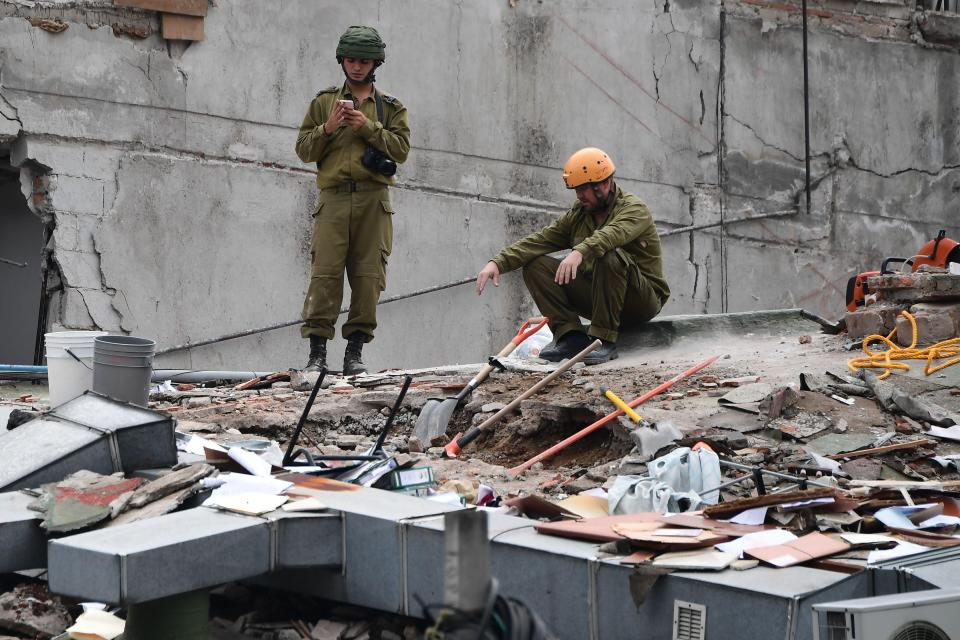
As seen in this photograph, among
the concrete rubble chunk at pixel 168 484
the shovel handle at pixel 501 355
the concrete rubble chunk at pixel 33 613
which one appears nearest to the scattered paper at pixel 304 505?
the concrete rubble chunk at pixel 168 484

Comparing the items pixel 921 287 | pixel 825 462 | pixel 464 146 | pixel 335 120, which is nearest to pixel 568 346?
pixel 335 120

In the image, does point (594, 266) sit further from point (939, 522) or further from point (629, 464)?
point (939, 522)

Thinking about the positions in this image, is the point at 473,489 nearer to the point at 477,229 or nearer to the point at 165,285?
the point at 165,285

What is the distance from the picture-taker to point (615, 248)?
6.22 m

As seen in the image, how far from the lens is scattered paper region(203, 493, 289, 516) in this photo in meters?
3.27

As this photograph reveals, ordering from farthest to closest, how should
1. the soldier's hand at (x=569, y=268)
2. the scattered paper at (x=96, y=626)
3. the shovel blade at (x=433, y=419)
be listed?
1. the soldier's hand at (x=569, y=268)
2. the shovel blade at (x=433, y=419)
3. the scattered paper at (x=96, y=626)

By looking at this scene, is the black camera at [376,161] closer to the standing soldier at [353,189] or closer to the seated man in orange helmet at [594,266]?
the standing soldier at [353,189]

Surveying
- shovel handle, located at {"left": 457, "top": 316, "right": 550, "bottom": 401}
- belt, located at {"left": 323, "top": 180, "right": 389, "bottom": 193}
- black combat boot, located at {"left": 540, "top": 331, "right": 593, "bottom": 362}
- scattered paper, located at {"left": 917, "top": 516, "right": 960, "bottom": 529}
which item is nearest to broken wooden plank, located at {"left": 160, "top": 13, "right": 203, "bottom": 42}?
belt, located at {"left": 323, "top": 180, "right": 389, "bottom": 193}

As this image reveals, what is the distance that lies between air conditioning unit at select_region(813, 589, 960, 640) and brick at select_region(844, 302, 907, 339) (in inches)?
160

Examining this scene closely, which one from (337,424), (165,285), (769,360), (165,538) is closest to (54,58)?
(165,285)

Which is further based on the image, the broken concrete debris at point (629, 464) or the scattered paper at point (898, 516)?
the scattered paper at point (898, 516)

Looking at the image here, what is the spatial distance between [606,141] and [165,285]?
4.02 meters

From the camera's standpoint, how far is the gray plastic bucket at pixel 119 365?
4.82m

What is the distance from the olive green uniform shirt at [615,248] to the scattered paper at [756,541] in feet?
10.7
